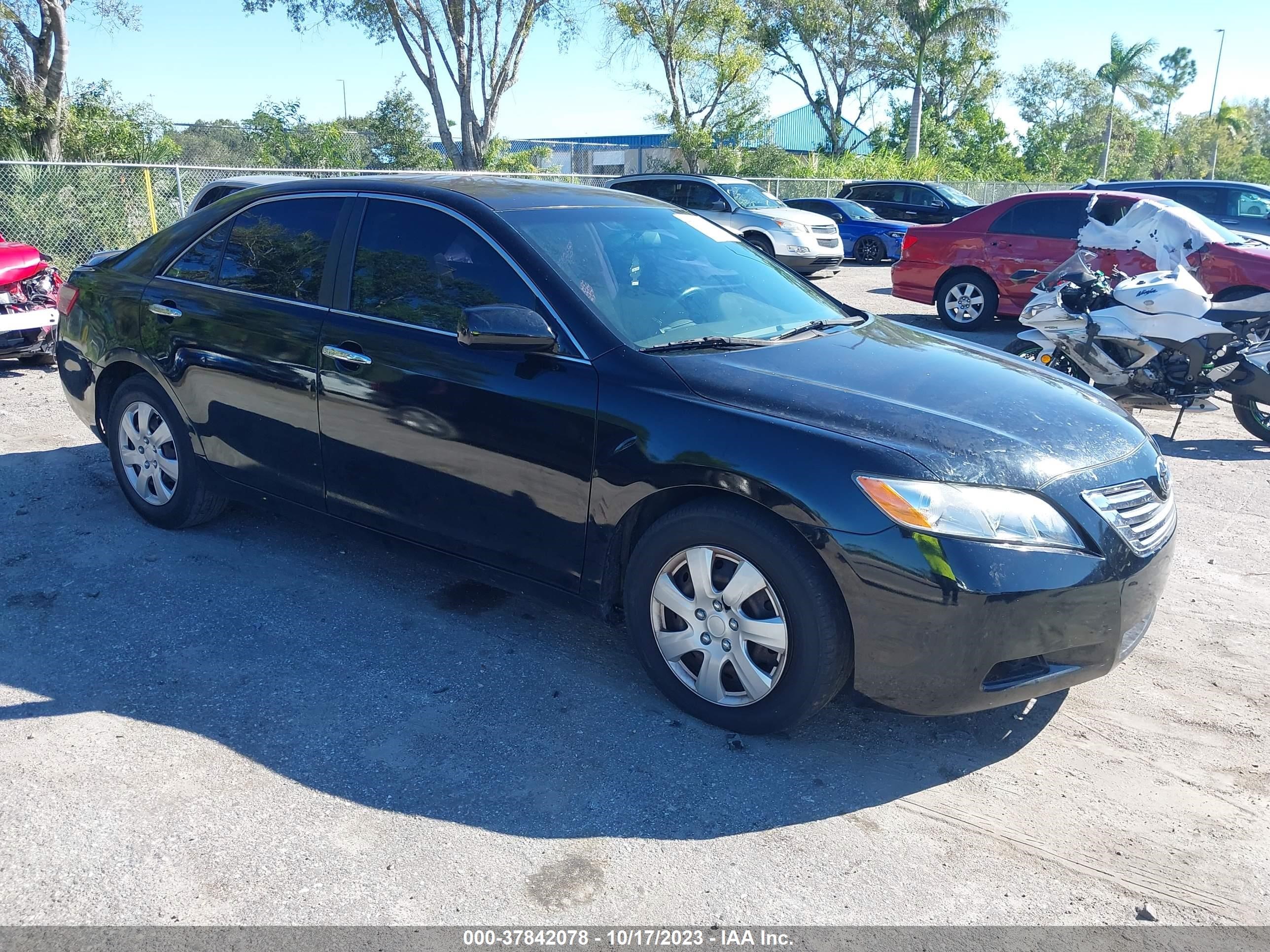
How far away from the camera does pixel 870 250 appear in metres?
20.3

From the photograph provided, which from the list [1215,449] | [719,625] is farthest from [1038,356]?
[719,625]

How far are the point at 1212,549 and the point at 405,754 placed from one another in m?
4.24

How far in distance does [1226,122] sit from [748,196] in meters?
63.4

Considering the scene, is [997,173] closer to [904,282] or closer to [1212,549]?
[904,282]

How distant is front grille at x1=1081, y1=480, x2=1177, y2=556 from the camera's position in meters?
3.20

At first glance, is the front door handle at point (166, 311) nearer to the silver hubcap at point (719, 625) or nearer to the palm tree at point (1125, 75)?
the silver hubcap at point (719, 625)

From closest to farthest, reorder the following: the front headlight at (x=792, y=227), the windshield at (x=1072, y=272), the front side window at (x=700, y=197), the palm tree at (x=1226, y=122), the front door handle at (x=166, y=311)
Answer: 1. the front door handle at (x=166, y=311)
2. the windshield at (x=1072, y=272)
3. the front headlight at (x=792, y=227)
4. the front side window at (x=700, y=197)
5. the palm tree at (x=1226, y=122)

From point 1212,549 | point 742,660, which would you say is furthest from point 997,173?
point 742,660

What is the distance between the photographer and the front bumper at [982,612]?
2.95 meters

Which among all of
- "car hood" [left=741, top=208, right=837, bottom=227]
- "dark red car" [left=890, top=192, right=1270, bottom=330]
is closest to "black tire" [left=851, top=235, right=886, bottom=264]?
"car hood" [left=741, top=208, right=837, bottom=227]

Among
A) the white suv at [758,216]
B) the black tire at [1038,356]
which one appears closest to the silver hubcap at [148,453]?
the black tire at [1038,356]

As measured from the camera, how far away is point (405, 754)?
10.8 ft

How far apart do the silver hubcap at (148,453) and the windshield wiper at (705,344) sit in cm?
268

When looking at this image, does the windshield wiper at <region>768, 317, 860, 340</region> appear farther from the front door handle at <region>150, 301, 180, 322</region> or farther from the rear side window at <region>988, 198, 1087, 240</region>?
the rear side window at <region>988, 198, 1087, 240</region>
